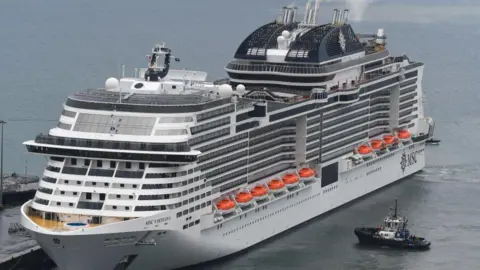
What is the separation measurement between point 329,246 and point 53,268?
49.2ft

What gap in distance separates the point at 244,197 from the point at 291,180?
588 centimetres

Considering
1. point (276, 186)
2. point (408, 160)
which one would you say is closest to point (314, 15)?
point (408, 160)

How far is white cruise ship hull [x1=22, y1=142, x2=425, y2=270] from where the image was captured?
67.7 metres

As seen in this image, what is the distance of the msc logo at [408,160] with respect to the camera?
9615 cm

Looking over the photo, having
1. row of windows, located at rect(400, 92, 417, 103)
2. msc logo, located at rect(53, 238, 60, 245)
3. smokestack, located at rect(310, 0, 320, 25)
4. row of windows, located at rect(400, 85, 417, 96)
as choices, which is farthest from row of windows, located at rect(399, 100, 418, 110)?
msc logo, located at rect(53, 238, 60, 245)

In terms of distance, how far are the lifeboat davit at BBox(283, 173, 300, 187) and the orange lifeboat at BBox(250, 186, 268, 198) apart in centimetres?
286

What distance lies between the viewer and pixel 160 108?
233ft

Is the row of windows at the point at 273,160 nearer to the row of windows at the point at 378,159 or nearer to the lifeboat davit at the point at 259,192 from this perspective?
the lifeboat davit at the point at 259,192

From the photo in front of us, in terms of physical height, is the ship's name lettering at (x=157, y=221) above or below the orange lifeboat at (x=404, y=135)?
below

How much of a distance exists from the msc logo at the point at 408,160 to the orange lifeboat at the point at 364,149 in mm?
5234

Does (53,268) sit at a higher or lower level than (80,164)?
lower

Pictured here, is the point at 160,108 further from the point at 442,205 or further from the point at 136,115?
the point at 442,205

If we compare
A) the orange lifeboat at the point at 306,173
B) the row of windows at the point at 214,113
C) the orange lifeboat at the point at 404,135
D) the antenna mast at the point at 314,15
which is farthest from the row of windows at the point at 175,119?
the orange lifeboat at the point at 404,135

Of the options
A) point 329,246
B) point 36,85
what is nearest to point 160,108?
point 329,246
